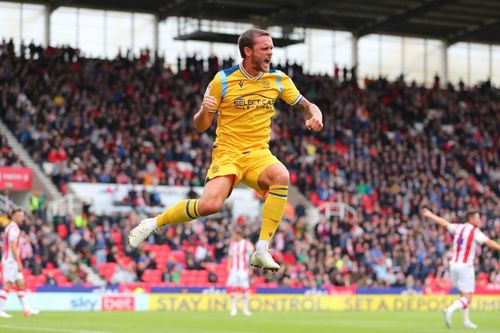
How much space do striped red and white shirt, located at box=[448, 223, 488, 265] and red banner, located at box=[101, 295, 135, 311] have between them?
1065 cm

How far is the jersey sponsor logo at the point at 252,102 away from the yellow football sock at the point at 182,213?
41.4 inches

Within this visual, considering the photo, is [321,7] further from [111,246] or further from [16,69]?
[111,246]

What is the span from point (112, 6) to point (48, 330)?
30741 mm

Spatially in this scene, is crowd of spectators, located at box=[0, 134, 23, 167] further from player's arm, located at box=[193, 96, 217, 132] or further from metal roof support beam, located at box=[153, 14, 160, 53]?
player's arm, located at box=[193, 96, 217, 132]

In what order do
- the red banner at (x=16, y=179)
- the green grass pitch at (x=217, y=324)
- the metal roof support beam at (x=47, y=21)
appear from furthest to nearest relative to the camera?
the metal roof support beam at (x=47, y=21)
the red banner at (x=16, y=179)
the green grass pitch at (x=217, y=324)

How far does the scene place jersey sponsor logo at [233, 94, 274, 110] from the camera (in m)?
11.1

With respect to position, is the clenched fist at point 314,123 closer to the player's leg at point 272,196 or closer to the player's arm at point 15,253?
the player's leg at point 272,196

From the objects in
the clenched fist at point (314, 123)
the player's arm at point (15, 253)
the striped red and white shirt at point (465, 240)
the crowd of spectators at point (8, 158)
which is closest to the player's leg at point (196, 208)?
the clenched fist at point (314, 123)

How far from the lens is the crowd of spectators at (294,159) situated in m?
33.1

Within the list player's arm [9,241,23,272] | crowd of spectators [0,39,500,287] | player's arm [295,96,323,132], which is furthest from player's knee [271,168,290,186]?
crowd of spectators [0,39,500,287]

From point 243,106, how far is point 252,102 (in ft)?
0.35

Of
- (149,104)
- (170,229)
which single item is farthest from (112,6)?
(170,229)

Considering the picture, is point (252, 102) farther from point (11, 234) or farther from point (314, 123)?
point (11, 234)

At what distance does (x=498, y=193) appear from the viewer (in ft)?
143
